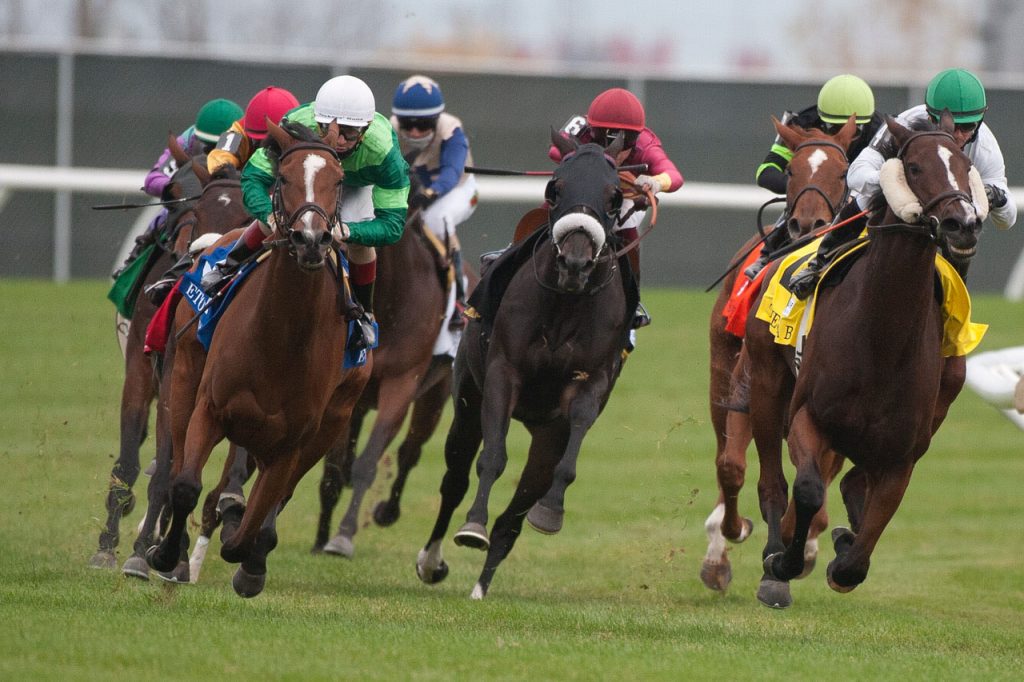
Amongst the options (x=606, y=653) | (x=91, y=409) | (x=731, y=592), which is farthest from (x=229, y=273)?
(x=91, y=409)

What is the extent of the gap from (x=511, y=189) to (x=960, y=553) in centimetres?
1049

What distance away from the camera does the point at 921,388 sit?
24.6 ft

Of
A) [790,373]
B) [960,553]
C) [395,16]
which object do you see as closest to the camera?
[790,373]

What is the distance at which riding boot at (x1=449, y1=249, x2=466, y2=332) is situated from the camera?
11.0 meters

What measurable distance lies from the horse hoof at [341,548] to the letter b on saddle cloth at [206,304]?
2.31 m

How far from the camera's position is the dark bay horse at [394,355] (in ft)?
34.2

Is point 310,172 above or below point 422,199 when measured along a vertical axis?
above

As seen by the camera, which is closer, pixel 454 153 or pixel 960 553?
pixel 454 153

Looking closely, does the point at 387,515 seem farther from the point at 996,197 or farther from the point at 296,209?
the point at 996,197

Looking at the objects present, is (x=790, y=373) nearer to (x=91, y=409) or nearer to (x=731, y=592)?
(x=731, y=592)

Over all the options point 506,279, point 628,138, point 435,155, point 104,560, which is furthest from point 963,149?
point 104,560

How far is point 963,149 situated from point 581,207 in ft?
5.78

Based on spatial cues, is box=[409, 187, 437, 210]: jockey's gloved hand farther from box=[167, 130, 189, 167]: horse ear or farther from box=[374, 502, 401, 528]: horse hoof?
box=[374, 502, 401, 528]: horse hoof

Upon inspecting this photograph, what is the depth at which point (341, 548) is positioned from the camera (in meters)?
10.5
